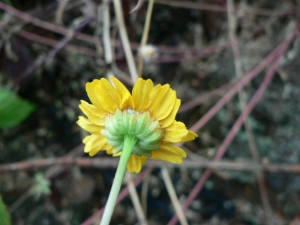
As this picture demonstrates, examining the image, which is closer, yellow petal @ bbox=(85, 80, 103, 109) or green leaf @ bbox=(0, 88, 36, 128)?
yellow petal @ bbox=(85, 80, 103, 109)

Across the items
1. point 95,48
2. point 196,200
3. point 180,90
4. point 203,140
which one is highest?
point 95,48

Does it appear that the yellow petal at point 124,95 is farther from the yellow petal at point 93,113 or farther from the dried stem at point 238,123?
the dried stem at point 238,123

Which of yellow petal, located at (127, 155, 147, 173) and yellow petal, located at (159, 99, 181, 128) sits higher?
yellow petal, located at (159, 99, 181, 128)

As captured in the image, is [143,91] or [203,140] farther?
[203,140]

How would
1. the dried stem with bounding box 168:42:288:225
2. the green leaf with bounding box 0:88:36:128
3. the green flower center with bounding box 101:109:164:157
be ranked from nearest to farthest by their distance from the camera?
the green flower center with bounding box 101:109:164:157
the green leaf with bounding box 0:88:36:128
the dried stem with bounding box 168:42:288:225

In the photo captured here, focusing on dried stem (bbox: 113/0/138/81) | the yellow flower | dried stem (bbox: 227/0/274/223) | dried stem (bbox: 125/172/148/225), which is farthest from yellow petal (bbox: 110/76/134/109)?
dried stem (bbox: 227/0/274/223)

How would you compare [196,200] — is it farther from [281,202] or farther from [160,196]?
[281,202]

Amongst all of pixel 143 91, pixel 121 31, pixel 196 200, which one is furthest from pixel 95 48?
pixel 143 91

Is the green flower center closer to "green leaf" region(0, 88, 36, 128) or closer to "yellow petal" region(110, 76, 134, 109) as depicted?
"yellow petal" region(110, 76, 134, 109)
